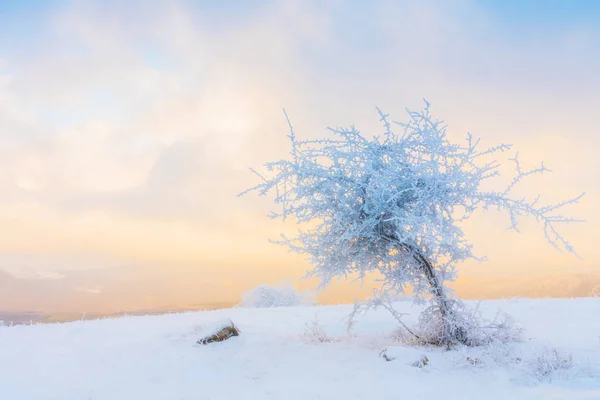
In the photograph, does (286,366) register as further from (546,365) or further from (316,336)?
(546,365)

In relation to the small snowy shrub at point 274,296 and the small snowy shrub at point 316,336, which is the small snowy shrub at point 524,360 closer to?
the small snowy shrub at point 316,336

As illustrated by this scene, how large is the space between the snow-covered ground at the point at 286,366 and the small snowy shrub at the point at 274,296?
33.3 feet

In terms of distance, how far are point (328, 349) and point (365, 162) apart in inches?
152

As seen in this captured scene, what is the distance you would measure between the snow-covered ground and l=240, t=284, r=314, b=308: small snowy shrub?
399 inches

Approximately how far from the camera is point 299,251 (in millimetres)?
10562

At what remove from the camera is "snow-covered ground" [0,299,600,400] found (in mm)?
8297

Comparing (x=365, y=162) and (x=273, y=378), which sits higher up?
(x=365, y=162)

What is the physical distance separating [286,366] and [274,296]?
14165 millimetres

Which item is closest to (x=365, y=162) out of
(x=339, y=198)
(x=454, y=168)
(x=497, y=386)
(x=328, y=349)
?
(x=339, y=198)

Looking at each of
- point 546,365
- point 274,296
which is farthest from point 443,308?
point 274,296

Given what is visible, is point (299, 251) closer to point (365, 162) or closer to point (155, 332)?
point (365, 162)

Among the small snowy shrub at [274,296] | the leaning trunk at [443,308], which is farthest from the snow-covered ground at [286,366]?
the small snowy shrub at [274,296]

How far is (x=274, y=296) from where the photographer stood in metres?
23.6

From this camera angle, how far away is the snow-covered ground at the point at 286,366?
8297 mm
